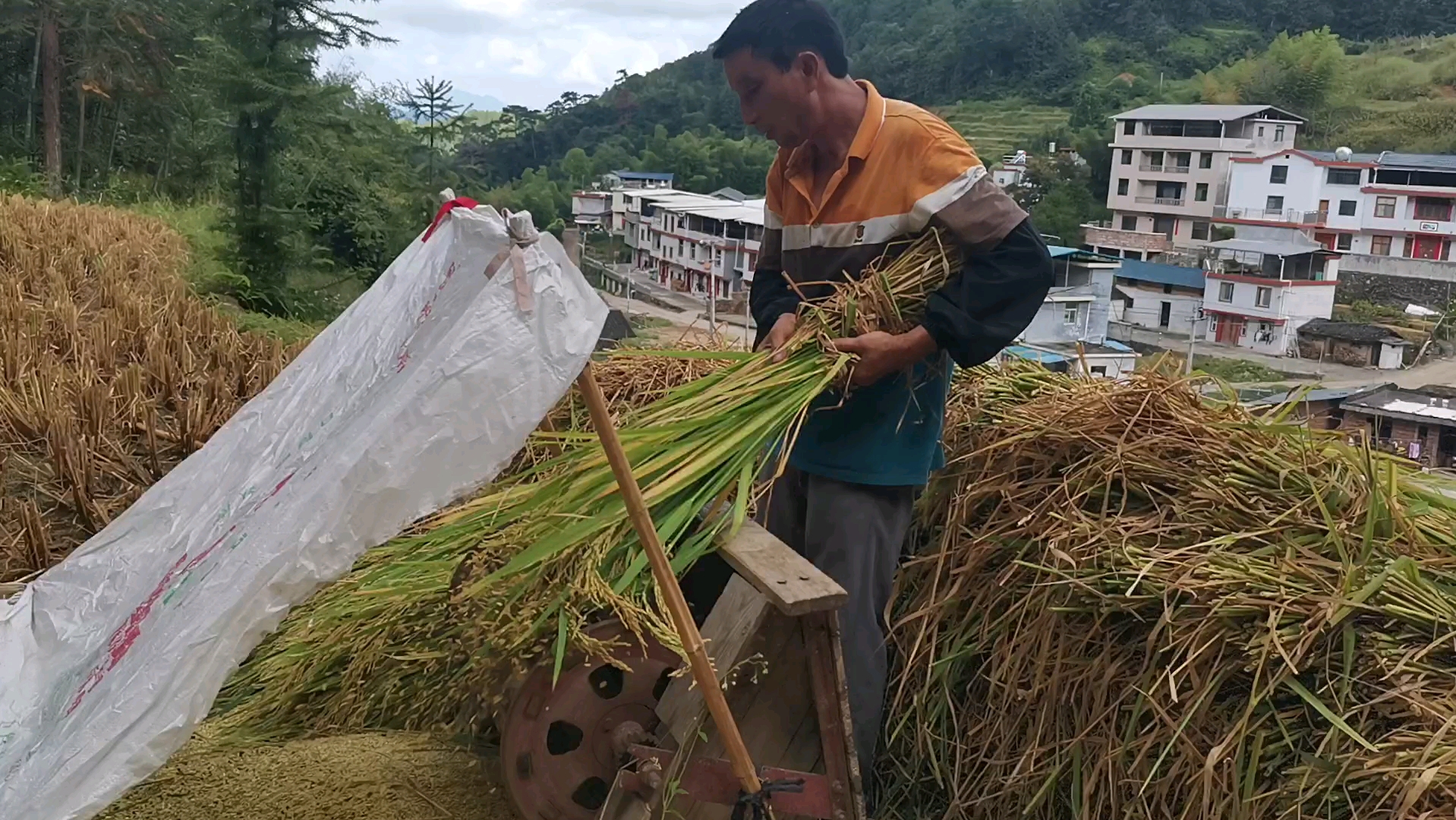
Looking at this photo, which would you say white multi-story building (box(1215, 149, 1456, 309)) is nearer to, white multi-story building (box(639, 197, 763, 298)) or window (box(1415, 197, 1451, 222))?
window (box(1415, 197, 1451, 222))

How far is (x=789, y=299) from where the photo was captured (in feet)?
7.27

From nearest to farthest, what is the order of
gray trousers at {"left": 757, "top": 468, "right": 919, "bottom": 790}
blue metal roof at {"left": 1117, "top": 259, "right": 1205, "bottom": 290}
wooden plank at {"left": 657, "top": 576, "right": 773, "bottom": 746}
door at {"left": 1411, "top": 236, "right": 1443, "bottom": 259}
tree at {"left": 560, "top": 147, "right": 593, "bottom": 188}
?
wooden plank at {"left": 657, "top": 576, "right": 773, "bottom": 746}
gray trousers at {"left": 757, "top": 468, "right": 919, "bottom": 790}
door at {"left": 1411, "top": 236, "right": 1443, "bottom": 259}
blue metal roof at {"left": 1117, "top": 259, "right": 1205, "bottom": 290}
tree at {"left": 560, "top": 147, "right": 593, "bottom": 188}

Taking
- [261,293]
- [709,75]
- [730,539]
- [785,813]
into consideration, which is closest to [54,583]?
[730,539]

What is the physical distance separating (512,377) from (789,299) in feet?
3.54

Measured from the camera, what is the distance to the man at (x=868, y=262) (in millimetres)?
1822

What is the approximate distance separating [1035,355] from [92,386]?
350 cm

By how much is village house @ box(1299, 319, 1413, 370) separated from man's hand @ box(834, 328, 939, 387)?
5974mm

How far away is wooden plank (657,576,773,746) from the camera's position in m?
1.65

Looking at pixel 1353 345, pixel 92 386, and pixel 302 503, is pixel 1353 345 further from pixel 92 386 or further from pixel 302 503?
pixel 302 503

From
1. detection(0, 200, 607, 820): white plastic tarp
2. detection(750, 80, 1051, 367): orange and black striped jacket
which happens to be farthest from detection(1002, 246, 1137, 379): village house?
detection(0, 200, 607, 820): white plastic tarp

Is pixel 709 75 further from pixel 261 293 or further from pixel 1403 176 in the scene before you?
pixel 261 293

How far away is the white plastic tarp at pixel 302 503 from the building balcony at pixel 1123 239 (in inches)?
541

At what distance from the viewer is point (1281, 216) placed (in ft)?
39.9

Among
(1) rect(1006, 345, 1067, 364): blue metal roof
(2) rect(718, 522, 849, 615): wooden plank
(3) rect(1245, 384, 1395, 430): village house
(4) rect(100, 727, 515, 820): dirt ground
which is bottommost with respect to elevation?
(4) rect(100, 727, 515, 820): dirt ground
